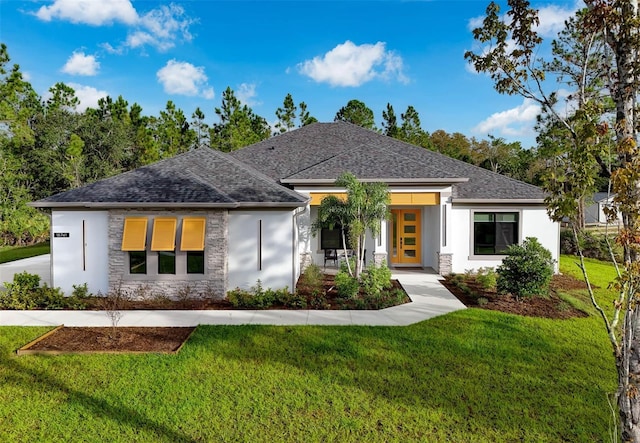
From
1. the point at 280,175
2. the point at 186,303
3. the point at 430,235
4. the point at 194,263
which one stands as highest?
the point at 280,175

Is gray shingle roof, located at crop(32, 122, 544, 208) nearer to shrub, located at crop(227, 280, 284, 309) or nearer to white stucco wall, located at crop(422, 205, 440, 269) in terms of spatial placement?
white stucco wall, located at crop(422, 205, 440, 269)

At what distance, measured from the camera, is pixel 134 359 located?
695 centimetres

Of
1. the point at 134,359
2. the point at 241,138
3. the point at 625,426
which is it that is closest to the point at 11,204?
the point at 241,138

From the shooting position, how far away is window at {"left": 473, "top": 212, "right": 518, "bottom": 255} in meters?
15.8

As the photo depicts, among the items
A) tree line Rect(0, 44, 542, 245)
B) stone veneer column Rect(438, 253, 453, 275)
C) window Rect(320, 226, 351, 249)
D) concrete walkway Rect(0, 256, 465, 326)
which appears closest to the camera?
concrete walkway Rect(0, 256, 465, 326)

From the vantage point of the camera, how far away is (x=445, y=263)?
15.3m

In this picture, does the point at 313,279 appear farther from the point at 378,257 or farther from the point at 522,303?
the point at 522,303

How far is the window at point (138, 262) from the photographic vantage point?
448 inches

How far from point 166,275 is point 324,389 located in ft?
24.5

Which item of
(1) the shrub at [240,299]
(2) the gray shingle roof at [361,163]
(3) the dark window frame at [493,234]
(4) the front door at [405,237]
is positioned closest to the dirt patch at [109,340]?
(1) the shrub at [240,299]

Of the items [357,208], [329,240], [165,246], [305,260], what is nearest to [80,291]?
[165,246]

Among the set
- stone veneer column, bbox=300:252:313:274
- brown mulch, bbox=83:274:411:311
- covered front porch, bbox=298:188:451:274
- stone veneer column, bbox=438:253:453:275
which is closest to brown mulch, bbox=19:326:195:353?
brown mulch, bbox=83:274:411:311

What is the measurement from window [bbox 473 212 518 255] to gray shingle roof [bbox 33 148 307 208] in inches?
338

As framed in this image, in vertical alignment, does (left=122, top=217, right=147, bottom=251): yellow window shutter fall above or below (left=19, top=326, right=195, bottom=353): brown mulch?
above
